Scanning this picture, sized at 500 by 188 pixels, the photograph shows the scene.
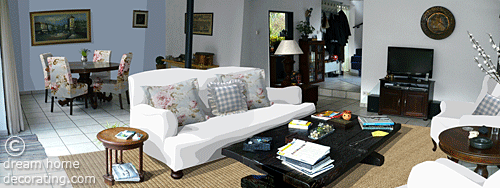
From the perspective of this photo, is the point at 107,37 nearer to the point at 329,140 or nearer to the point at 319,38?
the point at 319,38

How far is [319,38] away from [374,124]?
5932mm

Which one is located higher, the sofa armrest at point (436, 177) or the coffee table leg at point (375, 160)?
the sofa armrest at point (436, 177)

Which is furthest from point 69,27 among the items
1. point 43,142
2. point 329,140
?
point 329,140

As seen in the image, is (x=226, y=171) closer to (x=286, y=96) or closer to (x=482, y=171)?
(x=286, y=96)

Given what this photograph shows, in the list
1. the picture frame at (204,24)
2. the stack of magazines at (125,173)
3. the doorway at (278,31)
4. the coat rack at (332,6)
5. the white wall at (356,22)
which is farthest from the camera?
the white wall at (356,22)

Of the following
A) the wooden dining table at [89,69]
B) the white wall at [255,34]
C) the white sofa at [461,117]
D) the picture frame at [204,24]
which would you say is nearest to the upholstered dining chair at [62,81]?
the wooden dining table at [89,69]

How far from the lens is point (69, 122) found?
5.99 meters

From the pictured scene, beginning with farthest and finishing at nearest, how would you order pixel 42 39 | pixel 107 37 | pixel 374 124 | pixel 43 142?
pixel 107 37
pixel 42 39
pixel 43 142
pixel 374 124

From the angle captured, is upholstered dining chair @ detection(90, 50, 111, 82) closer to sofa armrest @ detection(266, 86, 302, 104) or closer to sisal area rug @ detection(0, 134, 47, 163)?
sisal area rug @ detection(0, 134, 47, 163)

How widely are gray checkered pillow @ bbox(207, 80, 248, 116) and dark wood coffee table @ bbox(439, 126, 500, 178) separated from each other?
6.85 feet

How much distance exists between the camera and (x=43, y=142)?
4949mm

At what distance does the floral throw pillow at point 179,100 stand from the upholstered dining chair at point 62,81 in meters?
2.78

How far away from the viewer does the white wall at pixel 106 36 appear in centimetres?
818

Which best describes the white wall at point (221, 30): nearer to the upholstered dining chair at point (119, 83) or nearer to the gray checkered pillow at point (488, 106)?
the upholstered dining chair at point (119, 83)
